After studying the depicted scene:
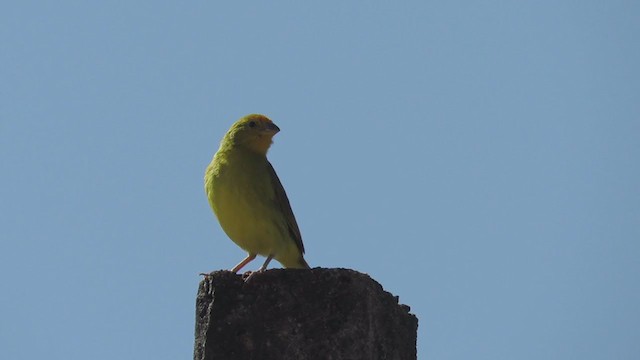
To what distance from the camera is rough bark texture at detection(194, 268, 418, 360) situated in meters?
4.51

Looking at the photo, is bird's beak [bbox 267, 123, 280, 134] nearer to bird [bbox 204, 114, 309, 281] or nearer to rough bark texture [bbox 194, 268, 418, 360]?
bird [bbox 204, 114, 309, 281]

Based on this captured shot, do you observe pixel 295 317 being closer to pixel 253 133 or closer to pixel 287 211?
pixel 287 211

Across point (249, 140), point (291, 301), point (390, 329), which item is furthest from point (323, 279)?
point (249, 140)

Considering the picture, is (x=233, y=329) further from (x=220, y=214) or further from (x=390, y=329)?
(x=220, y=214)

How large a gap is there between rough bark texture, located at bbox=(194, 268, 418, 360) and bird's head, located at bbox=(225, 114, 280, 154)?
11.7 ft

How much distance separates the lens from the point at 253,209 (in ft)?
24.2

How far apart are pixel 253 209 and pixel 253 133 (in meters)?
1.22

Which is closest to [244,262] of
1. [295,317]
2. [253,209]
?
[253,209]

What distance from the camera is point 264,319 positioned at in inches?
182

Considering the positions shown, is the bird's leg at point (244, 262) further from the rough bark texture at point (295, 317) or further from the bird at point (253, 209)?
the rough bark texture at point (295, 317)

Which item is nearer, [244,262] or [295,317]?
[295,317]

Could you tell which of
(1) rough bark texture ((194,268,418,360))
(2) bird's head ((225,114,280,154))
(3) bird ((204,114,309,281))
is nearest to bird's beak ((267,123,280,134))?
(2) bird's head ((225,114,280,154))

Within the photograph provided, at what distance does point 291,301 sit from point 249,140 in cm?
387

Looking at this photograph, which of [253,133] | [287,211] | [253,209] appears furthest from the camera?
[253,133]
